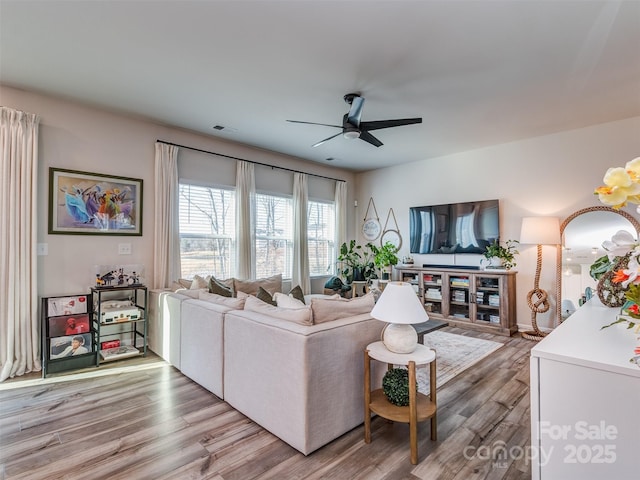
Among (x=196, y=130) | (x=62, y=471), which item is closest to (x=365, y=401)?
(x=62, y=471)

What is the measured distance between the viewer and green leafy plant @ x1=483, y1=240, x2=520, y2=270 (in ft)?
16.0

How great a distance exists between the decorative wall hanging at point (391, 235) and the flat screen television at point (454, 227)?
11.2 inches

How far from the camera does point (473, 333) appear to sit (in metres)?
4.72

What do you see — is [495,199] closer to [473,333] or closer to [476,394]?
[473,333]

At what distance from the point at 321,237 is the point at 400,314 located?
14.8 feet

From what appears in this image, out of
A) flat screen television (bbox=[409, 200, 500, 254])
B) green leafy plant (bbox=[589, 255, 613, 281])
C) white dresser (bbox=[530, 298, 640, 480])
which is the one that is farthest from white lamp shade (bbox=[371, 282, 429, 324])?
flat screen television (bbox=[409, 200, 500, 254])

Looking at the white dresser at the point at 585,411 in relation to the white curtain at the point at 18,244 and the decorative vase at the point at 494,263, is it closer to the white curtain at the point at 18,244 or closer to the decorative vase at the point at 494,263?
the decorative vase at the point at 494,263

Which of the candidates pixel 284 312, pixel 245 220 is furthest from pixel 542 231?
pixel 245 220

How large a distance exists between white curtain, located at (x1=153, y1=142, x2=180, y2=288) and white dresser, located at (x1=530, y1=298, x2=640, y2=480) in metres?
4.06

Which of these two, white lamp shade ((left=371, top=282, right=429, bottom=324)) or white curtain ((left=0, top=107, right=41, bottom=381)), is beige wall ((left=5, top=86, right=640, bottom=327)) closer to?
white curtain ((left=0, top=107, right=41, bottom=381))

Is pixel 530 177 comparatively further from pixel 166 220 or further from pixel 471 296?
pixel 166 220

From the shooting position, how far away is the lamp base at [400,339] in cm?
200

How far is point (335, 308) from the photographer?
90.4 inches

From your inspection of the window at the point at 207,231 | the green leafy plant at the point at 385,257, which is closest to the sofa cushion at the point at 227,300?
the window at the point at 207,231
